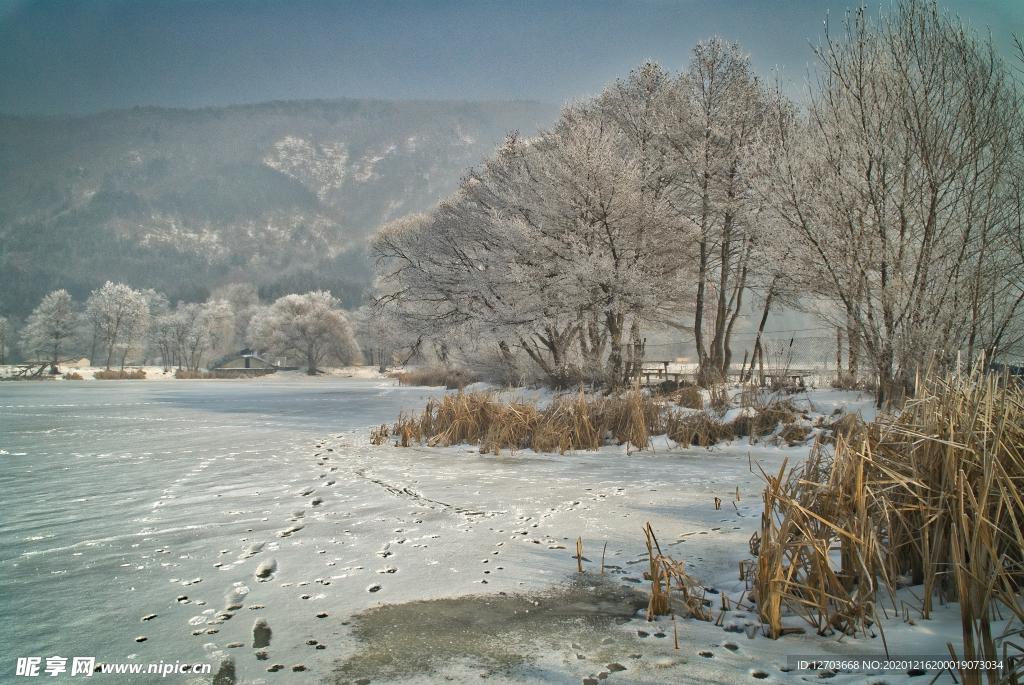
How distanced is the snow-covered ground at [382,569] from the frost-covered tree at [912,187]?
13.3 ft

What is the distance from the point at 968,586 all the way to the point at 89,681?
3.55 metres

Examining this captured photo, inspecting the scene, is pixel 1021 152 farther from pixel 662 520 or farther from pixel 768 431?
pixel 662 520

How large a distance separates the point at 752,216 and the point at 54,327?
215 feet

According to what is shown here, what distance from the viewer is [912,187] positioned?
9906 mm

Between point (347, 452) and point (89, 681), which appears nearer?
point (89, 681)

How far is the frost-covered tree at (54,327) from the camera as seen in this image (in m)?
56.9

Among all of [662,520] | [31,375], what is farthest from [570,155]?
[31,375]

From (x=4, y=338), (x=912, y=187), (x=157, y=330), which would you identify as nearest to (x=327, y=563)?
(x=912, y=187)

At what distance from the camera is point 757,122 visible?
19219mm

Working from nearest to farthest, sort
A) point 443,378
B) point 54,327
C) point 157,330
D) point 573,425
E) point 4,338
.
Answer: point 573,425
point 443,378
point 54,327
point 4,338
point 157,330

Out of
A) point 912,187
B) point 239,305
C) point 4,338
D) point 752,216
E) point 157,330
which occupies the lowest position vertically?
point 4,338

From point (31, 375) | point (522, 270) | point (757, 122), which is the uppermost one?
point (757, 122)

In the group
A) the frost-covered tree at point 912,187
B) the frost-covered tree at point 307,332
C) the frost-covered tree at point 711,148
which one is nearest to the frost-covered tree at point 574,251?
the frost-covered tree at point 711,148

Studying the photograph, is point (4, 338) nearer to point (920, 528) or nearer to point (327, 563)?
point (327, 563)
